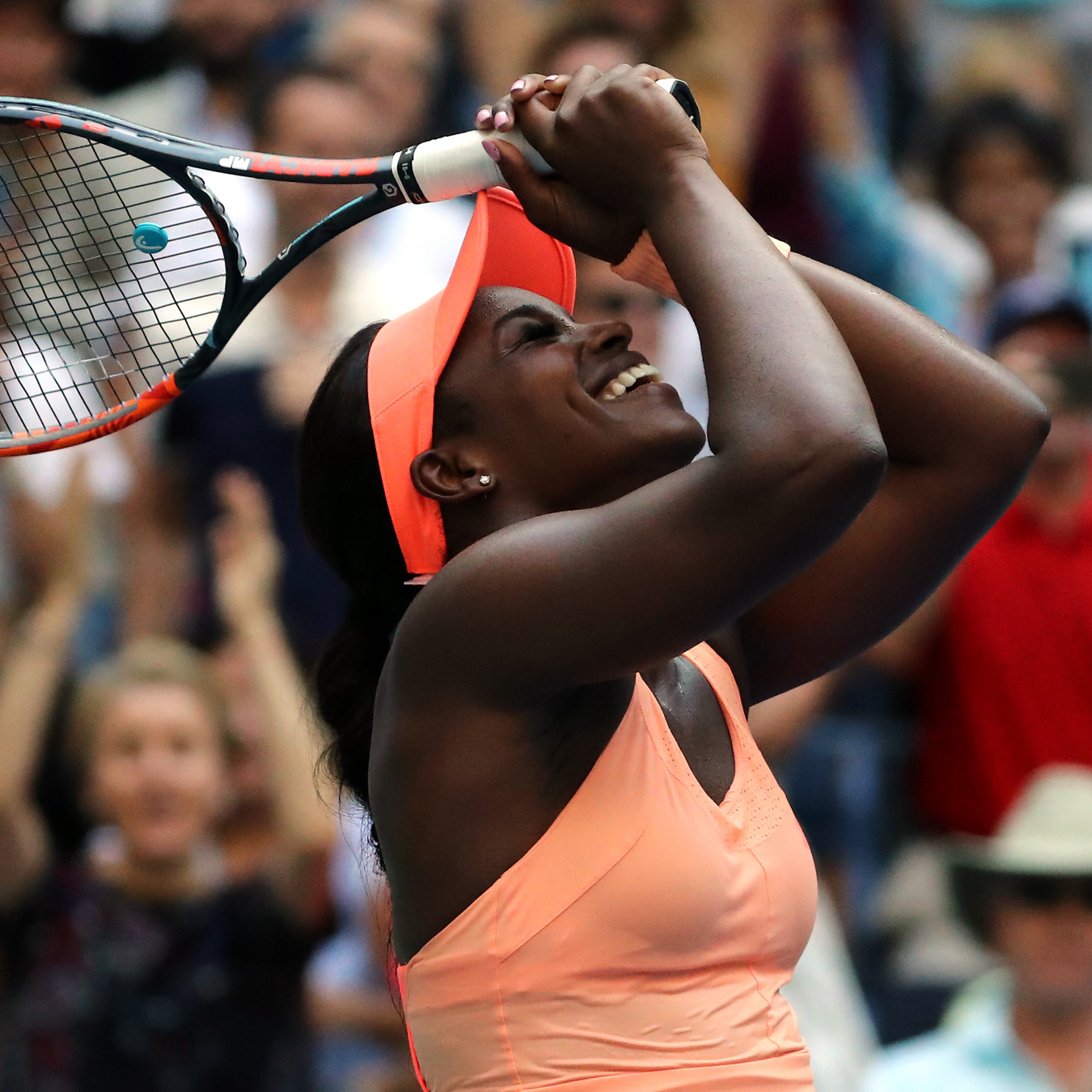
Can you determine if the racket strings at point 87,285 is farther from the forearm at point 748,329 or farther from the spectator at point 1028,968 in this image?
the spectator at point 1028,968

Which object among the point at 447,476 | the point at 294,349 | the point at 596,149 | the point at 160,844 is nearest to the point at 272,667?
the point at 160,844

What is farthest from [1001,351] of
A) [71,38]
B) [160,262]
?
[71,38]

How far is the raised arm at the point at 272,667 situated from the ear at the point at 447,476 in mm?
1820

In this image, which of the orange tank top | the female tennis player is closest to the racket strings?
the female tennis player

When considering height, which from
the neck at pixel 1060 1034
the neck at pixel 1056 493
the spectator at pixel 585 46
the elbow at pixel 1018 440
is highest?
the spectator at pixel 585 46

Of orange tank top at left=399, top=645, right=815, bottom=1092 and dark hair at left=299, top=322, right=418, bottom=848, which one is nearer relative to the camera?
orange tank top at left=399, top=645, right=815, bottom=1092

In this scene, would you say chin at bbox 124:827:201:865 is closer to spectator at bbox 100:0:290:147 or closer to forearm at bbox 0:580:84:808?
forearm at bbox 0:580:84:808

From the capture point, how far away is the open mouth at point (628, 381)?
2043 mm

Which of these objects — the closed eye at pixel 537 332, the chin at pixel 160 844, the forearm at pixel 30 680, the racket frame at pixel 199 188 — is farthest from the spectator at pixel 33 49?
the closed eye at pixel 537 332

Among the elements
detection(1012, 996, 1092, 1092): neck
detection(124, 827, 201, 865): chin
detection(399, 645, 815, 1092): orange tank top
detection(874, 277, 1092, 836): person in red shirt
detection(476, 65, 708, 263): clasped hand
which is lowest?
detection(1012, 996, 1092, 1092): neck

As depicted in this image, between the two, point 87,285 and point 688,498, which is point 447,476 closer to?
point 688,498

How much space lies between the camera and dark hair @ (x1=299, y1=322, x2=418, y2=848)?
2121mm

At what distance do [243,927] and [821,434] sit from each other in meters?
2.55

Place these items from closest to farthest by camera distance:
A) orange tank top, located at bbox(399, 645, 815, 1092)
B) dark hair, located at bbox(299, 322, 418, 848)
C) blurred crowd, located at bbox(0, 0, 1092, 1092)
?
orange tank top, located at bbox(399, 645, 815, 1092) → dark hair, located at bbox(299, 322, 418, 848) → blurred crowd, located at bbox(0, 0, 1092, 1092)
